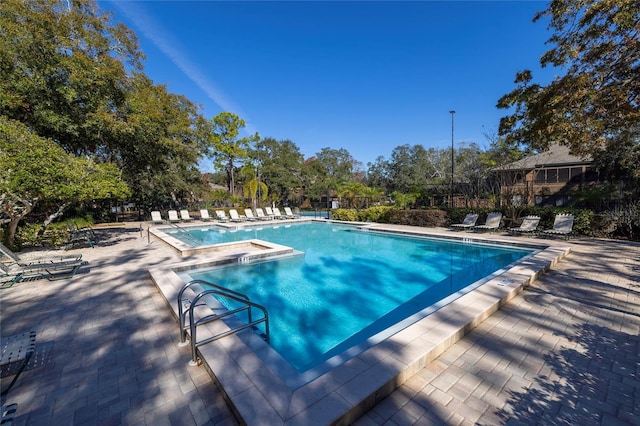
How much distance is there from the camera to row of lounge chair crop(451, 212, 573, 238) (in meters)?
9.35

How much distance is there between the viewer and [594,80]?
19.4 feet

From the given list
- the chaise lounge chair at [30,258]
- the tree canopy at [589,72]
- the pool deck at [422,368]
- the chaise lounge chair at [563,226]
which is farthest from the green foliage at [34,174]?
the chaise lounge chair at [563,226]

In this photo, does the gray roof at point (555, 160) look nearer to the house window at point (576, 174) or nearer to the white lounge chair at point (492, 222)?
the house window at point (576, 174)

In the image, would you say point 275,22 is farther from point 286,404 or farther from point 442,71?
point 286,404

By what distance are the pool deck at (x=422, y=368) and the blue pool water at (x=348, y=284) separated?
60.8 inches

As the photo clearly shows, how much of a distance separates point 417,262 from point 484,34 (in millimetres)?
11066

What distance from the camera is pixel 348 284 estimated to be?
6.40m

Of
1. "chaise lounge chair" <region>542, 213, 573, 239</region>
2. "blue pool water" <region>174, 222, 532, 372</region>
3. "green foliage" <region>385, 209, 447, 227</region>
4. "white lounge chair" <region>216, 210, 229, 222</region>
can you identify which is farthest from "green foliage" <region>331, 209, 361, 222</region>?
"chaise lounge chair" <region>542, 213, 573, 239</region>

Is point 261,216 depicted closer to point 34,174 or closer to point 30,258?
point 30,258

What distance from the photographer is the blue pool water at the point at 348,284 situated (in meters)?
4.25

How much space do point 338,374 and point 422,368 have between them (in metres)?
0.90

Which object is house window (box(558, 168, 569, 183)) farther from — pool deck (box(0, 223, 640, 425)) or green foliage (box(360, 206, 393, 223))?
pool deck (box(0, 223, 640, 425))

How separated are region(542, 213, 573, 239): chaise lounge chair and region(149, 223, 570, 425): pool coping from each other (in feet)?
25.6

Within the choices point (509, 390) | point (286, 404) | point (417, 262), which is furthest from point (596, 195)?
point (286, 404)
